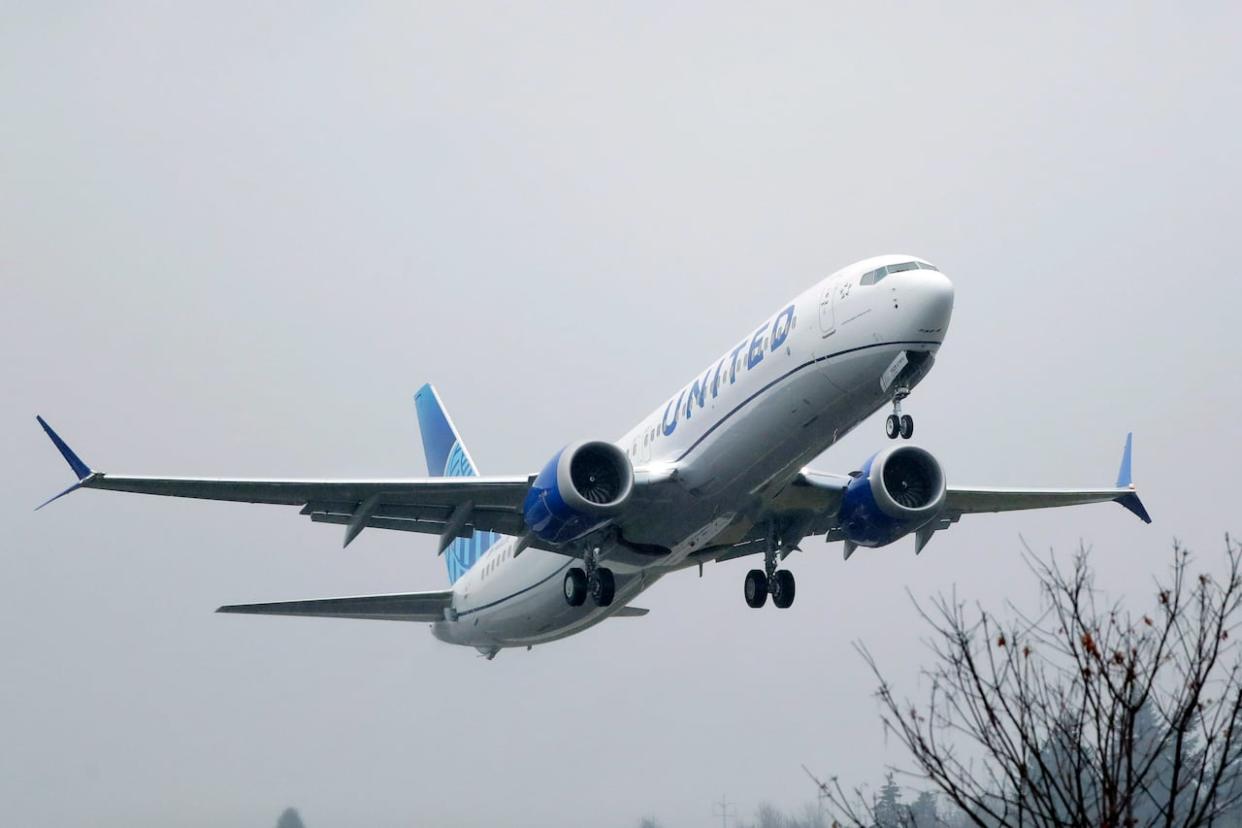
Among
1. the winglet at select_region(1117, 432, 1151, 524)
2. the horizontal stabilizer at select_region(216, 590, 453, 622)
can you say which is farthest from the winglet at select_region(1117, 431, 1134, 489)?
the horizontal stabilizer at select_region(216, 590, 453, 622)

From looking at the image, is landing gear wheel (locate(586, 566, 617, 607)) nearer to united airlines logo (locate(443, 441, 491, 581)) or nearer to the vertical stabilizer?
united airlines logo (locate(443, 441, 491, 581))

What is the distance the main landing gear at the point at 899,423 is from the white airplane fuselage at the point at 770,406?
0.23 metres

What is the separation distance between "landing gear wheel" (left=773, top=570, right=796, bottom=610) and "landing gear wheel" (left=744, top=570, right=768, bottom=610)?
13.1 inches

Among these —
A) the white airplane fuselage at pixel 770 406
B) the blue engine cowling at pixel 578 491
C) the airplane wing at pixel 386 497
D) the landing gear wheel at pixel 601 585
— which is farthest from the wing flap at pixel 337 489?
the white airplane fuselage at pixel 770 406

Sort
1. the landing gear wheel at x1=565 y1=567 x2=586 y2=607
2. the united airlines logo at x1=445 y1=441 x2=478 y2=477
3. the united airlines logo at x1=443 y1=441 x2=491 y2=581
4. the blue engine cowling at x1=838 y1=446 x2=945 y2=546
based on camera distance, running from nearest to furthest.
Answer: the blue engine cowling at x1=838 y1=446 x2=945 y2=546 → the landing gear wheel at x1=565 y1=567 x2=586 y2=607 → the united airlines logo at x1=443 y1=441 x2=491 y2=581 → the united airlines logo at x1=445 y1=441 x2=478 y2=477

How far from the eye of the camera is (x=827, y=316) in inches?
992

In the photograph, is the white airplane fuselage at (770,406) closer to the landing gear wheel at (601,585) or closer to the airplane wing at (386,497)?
the landing gear wheel at (601,585)

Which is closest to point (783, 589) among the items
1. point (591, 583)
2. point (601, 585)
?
point (601, 585)

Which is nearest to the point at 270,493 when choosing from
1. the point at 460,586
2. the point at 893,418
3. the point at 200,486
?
the point at 200,486

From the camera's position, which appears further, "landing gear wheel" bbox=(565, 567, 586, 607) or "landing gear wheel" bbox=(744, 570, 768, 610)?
"landing gear wheel" bbox=(744, 570, 768, 610)

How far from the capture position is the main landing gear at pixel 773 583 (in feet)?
105

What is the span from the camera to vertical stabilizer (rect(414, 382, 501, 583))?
40.5 metres

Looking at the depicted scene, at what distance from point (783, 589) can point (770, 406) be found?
301 inches

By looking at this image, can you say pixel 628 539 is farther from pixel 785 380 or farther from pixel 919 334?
pixel 919 334
